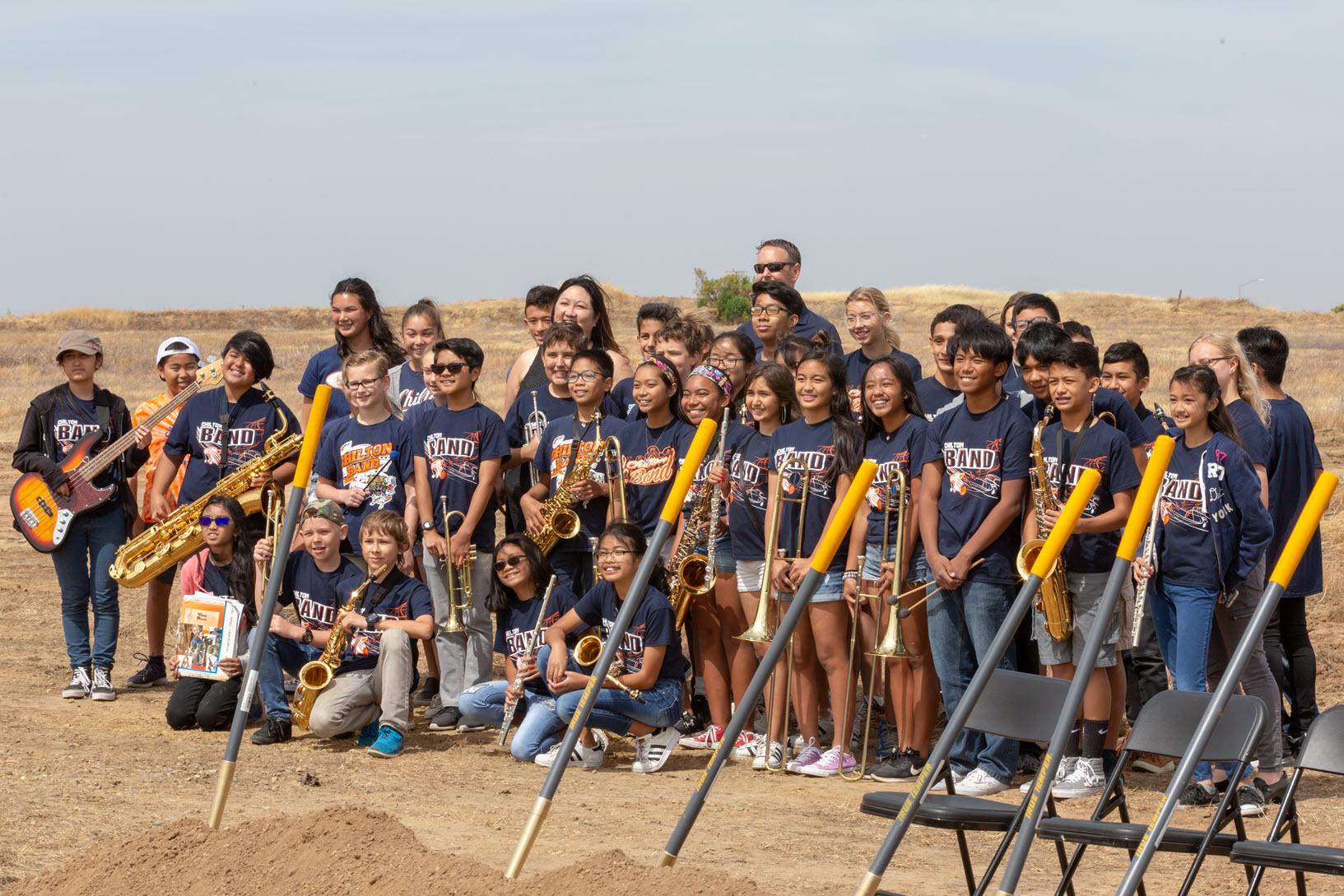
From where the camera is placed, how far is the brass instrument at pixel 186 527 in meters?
9.12

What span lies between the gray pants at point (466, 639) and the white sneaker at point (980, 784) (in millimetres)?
2912

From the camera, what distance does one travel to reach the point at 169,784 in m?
7.48

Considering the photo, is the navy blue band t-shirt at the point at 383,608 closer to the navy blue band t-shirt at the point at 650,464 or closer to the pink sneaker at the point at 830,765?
the navy blue band t-shirt at the point at 650,464

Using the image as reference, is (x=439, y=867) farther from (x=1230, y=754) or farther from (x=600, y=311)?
(x=600, y=311)

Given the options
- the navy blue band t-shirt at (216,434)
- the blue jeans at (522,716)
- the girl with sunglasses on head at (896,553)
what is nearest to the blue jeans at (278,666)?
the blue jeans at (522,716)

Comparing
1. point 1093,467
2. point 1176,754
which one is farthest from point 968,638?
point 1176,754

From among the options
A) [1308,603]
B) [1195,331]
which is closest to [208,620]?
[1308,603]

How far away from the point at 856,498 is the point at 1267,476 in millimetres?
3990

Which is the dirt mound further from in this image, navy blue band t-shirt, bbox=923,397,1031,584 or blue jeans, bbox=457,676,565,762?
navy blue band t-shirt, bbox=923,397,1031,584

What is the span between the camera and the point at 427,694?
32.0 ft

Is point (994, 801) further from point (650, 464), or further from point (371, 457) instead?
point (371, 457)

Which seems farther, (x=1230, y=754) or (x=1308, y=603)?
(x=1308, y=603)

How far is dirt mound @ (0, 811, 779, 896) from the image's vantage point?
5117 millimetres

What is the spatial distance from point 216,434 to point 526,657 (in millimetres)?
2545
